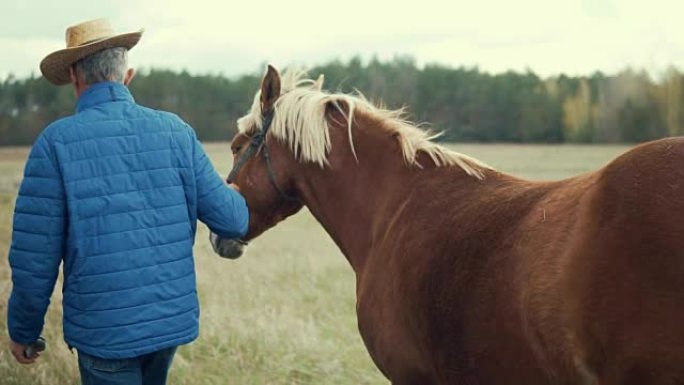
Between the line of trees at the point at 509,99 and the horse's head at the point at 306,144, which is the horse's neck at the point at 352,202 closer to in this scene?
the horse's head at the point at 306,144

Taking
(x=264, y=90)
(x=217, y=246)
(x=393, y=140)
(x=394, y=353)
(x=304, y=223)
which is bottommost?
(x=304, y=223)

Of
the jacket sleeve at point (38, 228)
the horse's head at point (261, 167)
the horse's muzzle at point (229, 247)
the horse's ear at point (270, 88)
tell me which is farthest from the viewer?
the horse's muzzle at point (229, 247)

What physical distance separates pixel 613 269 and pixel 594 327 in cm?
21

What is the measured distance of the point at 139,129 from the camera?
3.25 m

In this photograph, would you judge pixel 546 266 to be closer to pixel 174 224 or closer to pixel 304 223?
pixel 174 224

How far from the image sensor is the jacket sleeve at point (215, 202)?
340 cm

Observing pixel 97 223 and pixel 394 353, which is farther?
pixel 394 353

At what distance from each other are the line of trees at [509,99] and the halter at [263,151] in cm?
1682

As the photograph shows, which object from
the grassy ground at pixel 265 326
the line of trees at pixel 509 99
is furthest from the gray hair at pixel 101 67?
the line of trees at pixel 509 99

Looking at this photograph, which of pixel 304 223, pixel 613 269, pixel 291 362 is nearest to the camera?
pixel 613 269

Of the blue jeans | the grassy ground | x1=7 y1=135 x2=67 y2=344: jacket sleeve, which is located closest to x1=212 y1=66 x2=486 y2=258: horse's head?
the blue jeans

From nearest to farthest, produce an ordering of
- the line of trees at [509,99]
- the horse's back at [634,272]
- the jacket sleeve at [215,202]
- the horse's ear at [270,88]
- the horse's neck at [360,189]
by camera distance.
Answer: the horse's back at [634,272]
the jacket sleeve at [215,202]
the horse's neck at [360,189]
the horse's ear at [270,88]
the line of trees at [509,99]

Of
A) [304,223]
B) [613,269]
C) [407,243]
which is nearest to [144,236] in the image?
[407,243]

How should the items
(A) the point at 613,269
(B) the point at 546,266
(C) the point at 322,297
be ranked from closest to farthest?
(A) the point at 613,269
(B) the point at 546,266
(C) the point at 322,297
